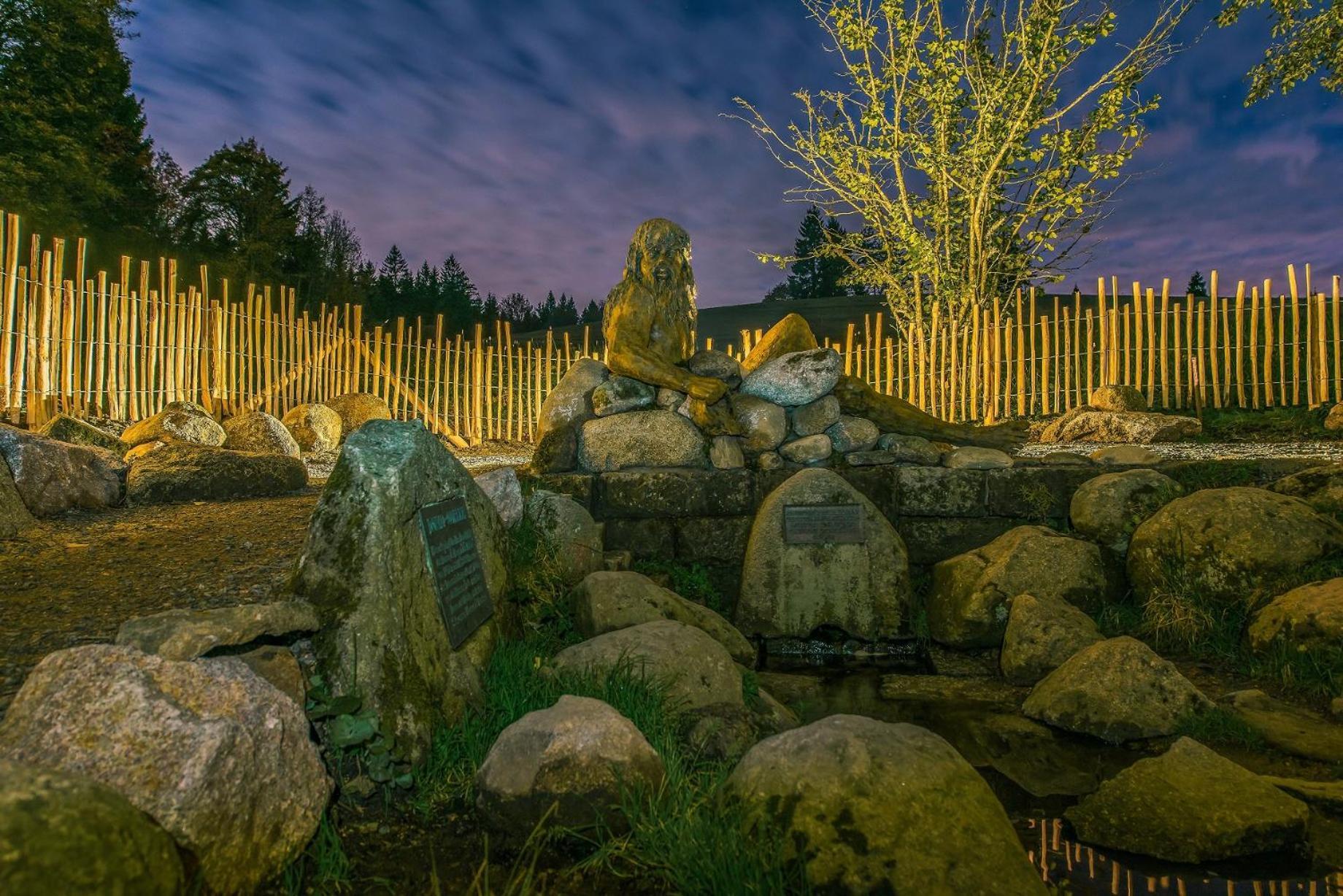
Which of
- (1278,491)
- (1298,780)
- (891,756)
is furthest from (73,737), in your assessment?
(1278,491)

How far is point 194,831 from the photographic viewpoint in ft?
6.91

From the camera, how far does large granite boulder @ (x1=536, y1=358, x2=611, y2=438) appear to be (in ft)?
22.7

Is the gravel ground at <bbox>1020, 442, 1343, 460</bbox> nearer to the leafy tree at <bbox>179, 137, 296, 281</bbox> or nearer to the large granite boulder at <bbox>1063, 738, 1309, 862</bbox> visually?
the large granite boulder at <bbox>1063, 738, 1309, 862</bbox>

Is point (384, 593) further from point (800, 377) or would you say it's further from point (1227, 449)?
point (1227, 449)

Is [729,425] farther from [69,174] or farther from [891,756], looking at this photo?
[69,174]

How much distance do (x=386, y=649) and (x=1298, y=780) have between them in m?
3.93

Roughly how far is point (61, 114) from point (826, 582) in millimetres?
27265

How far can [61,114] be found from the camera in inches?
915

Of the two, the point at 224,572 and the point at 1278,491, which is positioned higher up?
the point at 1278,491

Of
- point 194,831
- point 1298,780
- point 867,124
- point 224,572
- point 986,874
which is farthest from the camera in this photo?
point 867,124

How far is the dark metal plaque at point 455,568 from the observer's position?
11.2 feet

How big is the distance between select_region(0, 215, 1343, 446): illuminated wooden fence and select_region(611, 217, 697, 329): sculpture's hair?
566 cm

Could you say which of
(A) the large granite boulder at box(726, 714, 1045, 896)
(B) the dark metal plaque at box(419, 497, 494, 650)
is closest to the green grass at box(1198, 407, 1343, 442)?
(A) the large granite boulder at box(726, 714, 1045, 896)

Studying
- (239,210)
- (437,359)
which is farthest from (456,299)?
(437,359)
